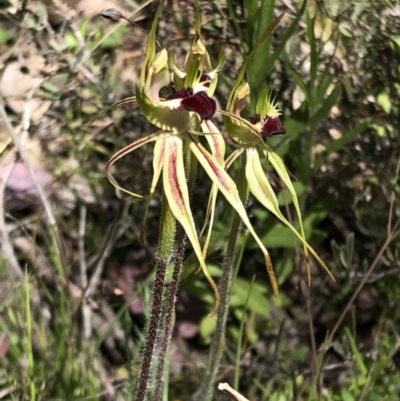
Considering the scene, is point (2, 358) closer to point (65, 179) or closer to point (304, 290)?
point (65, 179)

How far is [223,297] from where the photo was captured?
75 cm

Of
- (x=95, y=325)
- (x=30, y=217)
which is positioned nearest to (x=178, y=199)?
(x=95, y=325)

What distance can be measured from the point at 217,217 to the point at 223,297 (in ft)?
1.54

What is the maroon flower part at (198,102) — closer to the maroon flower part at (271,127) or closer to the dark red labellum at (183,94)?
the dark red labellum at (183,94)

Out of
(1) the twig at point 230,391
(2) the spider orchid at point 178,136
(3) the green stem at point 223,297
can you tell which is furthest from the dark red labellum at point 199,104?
(1) the twig at point 230,391

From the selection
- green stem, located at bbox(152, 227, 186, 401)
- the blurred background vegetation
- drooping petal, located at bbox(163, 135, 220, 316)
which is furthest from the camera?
the blurred background vegetation

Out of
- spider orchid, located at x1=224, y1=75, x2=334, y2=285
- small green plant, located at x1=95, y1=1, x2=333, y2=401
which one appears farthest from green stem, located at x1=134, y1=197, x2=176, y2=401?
spider orchid, located at x1=224, y1=75, x2=334, y2=285

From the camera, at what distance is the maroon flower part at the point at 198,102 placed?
56cm

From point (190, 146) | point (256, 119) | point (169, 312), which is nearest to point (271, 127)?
point (256, 119)

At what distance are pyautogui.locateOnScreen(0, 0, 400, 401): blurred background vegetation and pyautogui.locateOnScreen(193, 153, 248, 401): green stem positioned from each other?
27 cm

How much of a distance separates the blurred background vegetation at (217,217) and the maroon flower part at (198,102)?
45 cm

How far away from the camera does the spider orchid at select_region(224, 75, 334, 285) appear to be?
63cm

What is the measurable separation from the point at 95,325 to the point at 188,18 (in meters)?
0.70

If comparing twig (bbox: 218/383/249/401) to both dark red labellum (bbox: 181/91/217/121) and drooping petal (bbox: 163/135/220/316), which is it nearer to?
drooping petal (bbox: 163/135/220/316)
